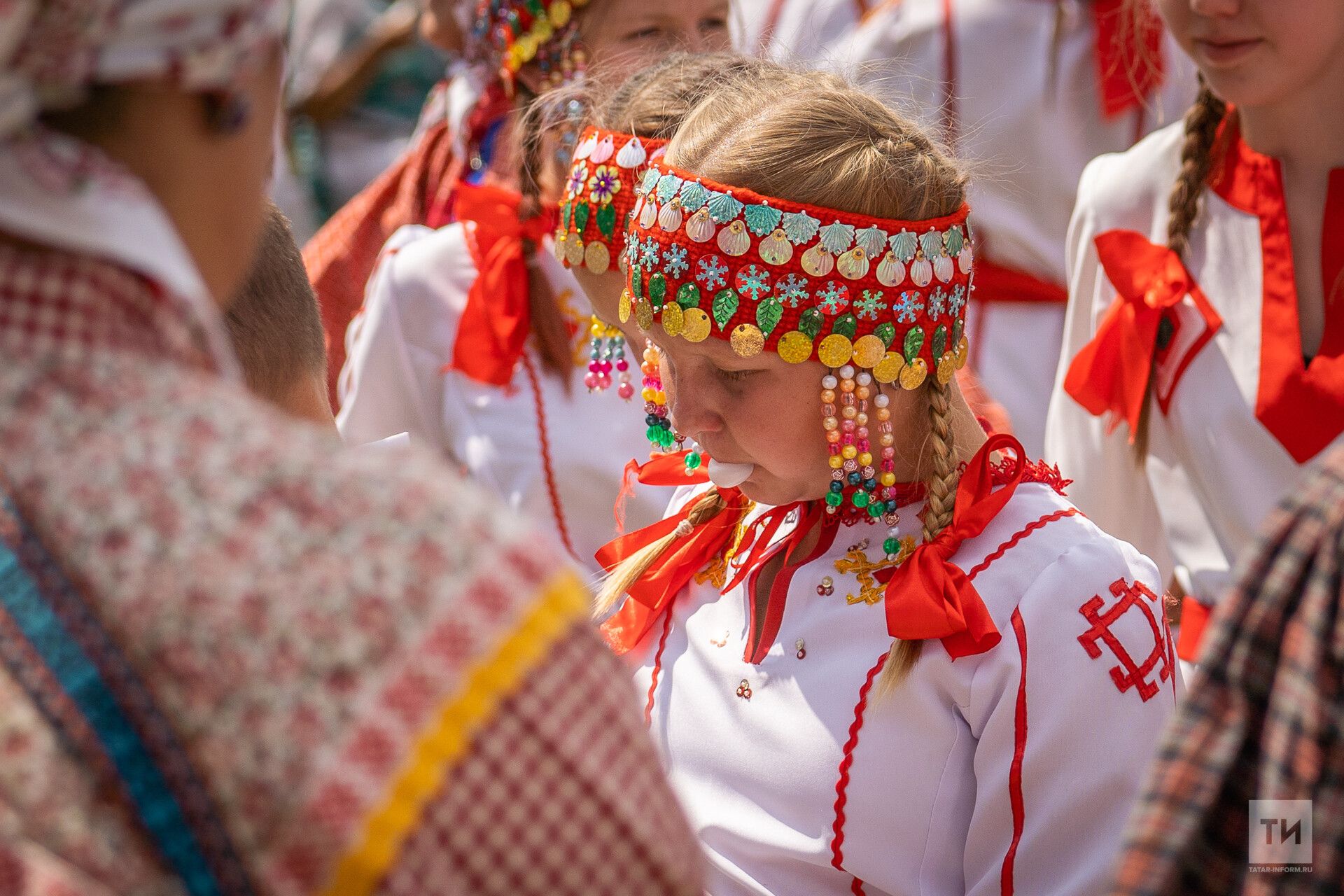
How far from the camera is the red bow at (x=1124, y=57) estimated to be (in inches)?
136

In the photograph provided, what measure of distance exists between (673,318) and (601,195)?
55 cm

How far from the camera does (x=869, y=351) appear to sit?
1764 mm

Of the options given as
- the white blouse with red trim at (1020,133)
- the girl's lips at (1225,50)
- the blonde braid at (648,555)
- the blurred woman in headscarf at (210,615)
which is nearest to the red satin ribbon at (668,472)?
the blonde braid at (648,555)

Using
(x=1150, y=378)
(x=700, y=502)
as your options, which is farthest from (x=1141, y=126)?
(x=700, y=502)

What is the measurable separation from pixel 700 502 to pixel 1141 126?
214 cm

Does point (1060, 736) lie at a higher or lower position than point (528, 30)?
lower

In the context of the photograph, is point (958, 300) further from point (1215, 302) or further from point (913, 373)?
point (1215, 302)

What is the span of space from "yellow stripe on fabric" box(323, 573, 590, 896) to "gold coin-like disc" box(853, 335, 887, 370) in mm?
935

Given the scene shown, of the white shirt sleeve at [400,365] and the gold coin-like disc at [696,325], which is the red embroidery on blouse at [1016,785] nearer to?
the gold coin-like disc at [696,325]

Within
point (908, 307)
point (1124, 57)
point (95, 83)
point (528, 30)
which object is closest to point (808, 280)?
point (908, 307)

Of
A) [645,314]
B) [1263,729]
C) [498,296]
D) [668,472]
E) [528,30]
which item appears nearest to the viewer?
[1263,729]

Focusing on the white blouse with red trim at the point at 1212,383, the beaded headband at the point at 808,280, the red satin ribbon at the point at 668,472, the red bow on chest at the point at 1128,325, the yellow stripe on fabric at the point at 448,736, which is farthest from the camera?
the red bow on chest at the point at 1128,325

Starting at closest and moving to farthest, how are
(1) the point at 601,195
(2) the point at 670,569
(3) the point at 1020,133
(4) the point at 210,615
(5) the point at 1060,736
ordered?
(4) the point at 210,615 < (5) the point at 1060,736 < (2) the point at 670,569 < (1) the point at 601,195 < (3) the point at 1020,133

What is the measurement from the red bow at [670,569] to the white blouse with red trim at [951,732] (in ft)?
0.60
